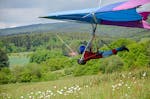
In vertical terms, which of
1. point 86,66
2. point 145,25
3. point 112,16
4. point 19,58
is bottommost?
point 19,58

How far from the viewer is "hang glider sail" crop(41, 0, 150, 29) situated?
12.1 m

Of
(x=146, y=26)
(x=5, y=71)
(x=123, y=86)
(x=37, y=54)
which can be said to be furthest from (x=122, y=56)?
(x=123, y=86)

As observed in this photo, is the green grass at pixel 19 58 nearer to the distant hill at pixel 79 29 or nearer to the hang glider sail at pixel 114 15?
the distant hill at pixel 79 29

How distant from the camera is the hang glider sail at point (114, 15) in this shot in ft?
39.6

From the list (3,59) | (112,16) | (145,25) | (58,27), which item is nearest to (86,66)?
(3,59)

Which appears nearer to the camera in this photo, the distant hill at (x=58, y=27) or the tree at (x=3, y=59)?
→ the distant hill at (x=58, y=27)

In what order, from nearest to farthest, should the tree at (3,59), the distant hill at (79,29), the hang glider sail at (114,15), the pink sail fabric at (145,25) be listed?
the hang glider sail at (114,15), the pink sail fabric at (145,25), the distant hill at (79,29), the tree at (3,59)

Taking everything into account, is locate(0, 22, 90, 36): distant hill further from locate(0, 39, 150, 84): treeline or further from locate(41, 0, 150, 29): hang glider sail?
locate(0, 39, 150, 84): treeline

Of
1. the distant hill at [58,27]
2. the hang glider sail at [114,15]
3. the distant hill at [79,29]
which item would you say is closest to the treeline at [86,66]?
the distant hill at [79,29]

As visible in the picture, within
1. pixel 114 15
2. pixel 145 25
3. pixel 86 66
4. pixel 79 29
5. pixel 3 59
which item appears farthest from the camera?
pixel 3 59

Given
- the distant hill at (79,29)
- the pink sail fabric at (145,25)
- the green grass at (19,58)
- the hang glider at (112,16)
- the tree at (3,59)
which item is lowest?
the green grass at (19,58)

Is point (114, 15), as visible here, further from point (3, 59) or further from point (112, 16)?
point (3, 59)

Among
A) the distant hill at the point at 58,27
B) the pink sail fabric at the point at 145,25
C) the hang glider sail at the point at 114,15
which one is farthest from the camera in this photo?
the distant hill at the point at 58,27

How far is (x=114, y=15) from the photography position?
13000mm
